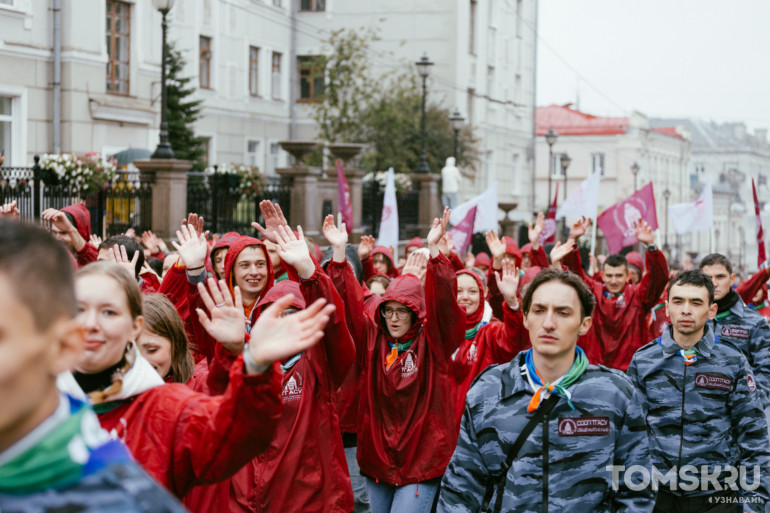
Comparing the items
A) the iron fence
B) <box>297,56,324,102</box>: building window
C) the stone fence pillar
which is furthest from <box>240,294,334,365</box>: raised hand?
<box>297,56,324,102</box>: building window

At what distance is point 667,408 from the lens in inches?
238

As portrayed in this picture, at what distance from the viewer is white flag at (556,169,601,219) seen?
16030 mm

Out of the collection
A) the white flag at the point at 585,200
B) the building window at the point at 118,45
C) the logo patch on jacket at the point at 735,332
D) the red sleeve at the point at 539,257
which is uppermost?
the building window at the point at 118,45

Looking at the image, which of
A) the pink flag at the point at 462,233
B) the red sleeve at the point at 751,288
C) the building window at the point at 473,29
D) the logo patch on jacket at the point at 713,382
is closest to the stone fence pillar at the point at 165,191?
the pink flag at the point at 462,233

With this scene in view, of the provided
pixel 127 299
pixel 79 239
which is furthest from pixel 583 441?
pixel 79 239

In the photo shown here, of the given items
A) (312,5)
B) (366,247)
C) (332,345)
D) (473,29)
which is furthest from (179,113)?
(332,345)

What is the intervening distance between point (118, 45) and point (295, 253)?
21354 millimetres

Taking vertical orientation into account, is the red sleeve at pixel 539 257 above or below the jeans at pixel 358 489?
above

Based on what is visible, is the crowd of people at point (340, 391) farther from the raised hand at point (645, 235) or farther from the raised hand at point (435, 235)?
the raised hand at point (645, 235)

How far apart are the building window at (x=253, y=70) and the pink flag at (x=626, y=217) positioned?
22152mm

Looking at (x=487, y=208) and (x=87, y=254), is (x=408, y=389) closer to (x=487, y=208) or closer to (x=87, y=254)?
(x=87, y=254)

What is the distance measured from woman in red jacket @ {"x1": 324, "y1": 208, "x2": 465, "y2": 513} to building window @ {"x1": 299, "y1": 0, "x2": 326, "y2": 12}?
109 feet

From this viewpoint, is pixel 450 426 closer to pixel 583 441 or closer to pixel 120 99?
pixel 583 441

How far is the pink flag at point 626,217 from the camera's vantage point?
14.6 meters
